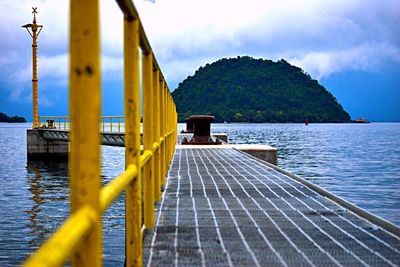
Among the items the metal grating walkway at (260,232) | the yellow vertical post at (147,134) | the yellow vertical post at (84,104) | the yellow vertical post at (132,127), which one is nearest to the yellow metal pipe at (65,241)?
the yellow vertical post at (84,104)

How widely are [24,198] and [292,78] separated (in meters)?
158

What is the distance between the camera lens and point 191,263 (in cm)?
369

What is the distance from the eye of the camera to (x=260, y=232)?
15.6 feet

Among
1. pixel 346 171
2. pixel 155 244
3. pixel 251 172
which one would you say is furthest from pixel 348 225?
pixel 346 171

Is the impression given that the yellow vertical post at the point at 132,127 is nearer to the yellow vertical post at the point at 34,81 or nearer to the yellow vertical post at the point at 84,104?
the yellow vertical post at the point at 84,104

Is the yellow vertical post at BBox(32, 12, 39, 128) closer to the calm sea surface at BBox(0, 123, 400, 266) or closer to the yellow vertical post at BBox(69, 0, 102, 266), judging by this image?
the calm sea surface at BBox(0, 123, 400, 266)

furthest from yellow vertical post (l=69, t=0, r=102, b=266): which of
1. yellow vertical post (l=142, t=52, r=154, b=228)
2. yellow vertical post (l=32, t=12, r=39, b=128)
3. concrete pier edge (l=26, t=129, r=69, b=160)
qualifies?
yellow vertical post (l=32, t=12, r=39, b=128)

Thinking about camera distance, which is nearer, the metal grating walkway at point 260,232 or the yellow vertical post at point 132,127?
the yellow vertical post at point 132,127

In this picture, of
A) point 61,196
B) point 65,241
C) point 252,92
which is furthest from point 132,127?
point 252,92

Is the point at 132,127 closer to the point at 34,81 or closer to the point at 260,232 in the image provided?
the point at 260,232

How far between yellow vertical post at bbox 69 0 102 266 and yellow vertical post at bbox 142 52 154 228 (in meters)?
2.76

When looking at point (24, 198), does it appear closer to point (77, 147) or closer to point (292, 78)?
point (77, 147)

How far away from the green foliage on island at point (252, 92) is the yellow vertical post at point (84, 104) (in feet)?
534

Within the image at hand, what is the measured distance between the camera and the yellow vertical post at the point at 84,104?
1583 millimetres
